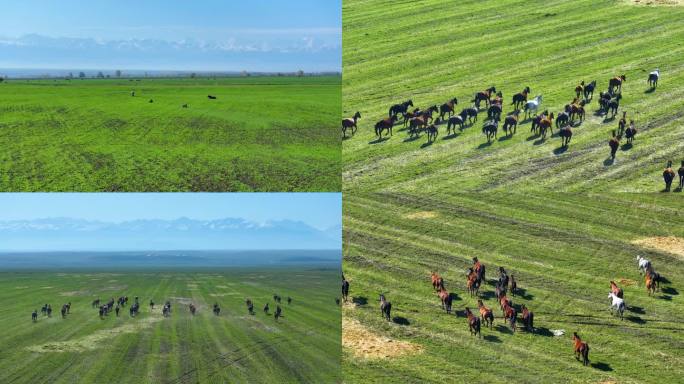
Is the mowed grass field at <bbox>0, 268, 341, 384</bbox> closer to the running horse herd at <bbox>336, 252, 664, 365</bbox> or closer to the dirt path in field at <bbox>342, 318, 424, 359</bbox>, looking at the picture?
the dirt path in field at <bbox>342, 318, 424, 359</bbox>

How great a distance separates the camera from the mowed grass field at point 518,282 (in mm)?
35000

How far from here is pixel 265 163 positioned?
5300 cm

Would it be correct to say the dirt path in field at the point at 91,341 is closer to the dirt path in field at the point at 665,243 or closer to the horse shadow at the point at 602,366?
the horse shadow at the point at 602,366

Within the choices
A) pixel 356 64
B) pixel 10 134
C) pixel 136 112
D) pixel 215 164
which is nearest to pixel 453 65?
pixel 356 64

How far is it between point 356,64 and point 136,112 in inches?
938

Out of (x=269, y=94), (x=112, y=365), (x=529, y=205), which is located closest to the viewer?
(x=112, y=365)

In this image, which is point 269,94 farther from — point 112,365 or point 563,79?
point 112,365

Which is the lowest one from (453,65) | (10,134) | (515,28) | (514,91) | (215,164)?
(215,164)

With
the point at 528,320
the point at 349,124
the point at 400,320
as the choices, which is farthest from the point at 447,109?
the point at 528,320

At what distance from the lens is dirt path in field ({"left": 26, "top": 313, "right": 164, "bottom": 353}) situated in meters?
45.2

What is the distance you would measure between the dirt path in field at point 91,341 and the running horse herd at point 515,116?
21.7 metres

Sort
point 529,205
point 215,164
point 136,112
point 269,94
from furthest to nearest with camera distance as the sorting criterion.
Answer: point 269,94 → point 136,112 → point 215,164 → point 529,205

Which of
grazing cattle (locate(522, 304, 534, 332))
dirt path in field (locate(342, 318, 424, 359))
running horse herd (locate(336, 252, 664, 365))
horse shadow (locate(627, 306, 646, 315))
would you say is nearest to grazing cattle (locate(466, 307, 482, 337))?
running horse herd (locate(336, 252, 664, 365))

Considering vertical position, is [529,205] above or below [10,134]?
below
